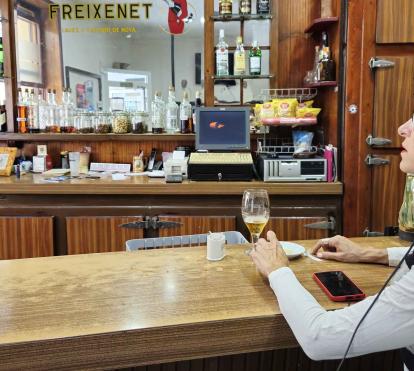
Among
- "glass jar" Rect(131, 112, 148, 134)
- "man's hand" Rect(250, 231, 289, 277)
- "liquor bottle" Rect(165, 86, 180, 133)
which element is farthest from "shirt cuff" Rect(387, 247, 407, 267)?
"glass jar" Rect(131, 112, 148, 134)

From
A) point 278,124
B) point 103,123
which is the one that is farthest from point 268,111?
point 103,123

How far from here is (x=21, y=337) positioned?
3.21 ft

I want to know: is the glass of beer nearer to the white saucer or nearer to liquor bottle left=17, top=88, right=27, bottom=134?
the white saucer

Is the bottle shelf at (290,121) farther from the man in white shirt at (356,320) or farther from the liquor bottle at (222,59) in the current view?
the man in white shirt at (356,320)

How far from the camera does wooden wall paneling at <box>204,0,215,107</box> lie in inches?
131

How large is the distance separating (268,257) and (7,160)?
2.58 metres

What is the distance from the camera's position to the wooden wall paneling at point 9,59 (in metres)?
3.39

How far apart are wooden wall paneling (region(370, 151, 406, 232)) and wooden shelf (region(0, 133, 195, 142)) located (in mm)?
1306

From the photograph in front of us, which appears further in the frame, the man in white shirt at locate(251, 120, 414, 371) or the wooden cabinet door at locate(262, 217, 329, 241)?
the wooden cabinet door at locate(262, 217, 329, 241)

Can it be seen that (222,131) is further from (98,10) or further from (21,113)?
(21,113)

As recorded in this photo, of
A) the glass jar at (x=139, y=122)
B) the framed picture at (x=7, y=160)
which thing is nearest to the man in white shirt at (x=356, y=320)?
the glass jar at (x=139, y=122)

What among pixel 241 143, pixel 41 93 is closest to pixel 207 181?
pixel 241 143

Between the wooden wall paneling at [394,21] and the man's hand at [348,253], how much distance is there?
1.79m

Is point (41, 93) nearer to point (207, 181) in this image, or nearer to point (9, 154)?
point (9, 154)
